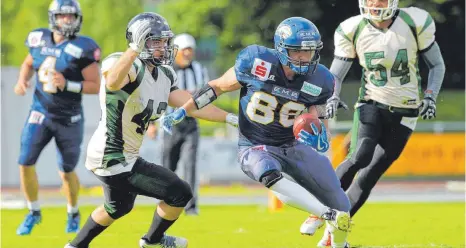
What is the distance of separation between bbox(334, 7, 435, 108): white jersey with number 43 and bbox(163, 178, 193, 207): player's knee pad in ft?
6.17

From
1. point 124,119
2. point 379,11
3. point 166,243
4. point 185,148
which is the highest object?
point 379,11

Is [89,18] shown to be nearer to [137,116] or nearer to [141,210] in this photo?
[141,210]

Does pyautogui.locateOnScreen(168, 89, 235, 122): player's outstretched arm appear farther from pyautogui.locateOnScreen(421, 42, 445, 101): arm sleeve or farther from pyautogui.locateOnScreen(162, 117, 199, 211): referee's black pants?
pyautogui.locateOnScreen(162, 117, 199, 211): referee's black pants

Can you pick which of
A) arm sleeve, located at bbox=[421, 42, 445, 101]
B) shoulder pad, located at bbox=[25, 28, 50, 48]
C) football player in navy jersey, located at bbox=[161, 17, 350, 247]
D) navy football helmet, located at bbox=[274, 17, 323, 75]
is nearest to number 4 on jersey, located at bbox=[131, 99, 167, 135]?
football player in navy jersey, located at bbox=[161, 17, 350, 247]

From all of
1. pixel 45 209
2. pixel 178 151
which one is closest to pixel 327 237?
pixel 178 151

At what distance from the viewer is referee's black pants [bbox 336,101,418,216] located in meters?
7.61

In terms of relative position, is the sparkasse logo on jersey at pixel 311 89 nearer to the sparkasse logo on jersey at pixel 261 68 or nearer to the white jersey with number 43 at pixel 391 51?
the sparkasse logo on jersey at pixel 261 68

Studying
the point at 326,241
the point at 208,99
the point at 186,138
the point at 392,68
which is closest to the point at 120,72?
the point at 208,99

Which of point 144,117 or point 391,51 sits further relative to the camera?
point 391,51

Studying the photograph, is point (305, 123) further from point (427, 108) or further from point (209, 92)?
point (427, 108)

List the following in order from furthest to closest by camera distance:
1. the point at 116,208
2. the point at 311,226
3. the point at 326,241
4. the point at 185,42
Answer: the point at 185,42 → the point at 326,241 → the point at 311,226 → the point at 116,208

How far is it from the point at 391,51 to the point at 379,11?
0.32 m

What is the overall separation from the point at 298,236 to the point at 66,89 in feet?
7.81

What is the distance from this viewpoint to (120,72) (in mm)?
6141
